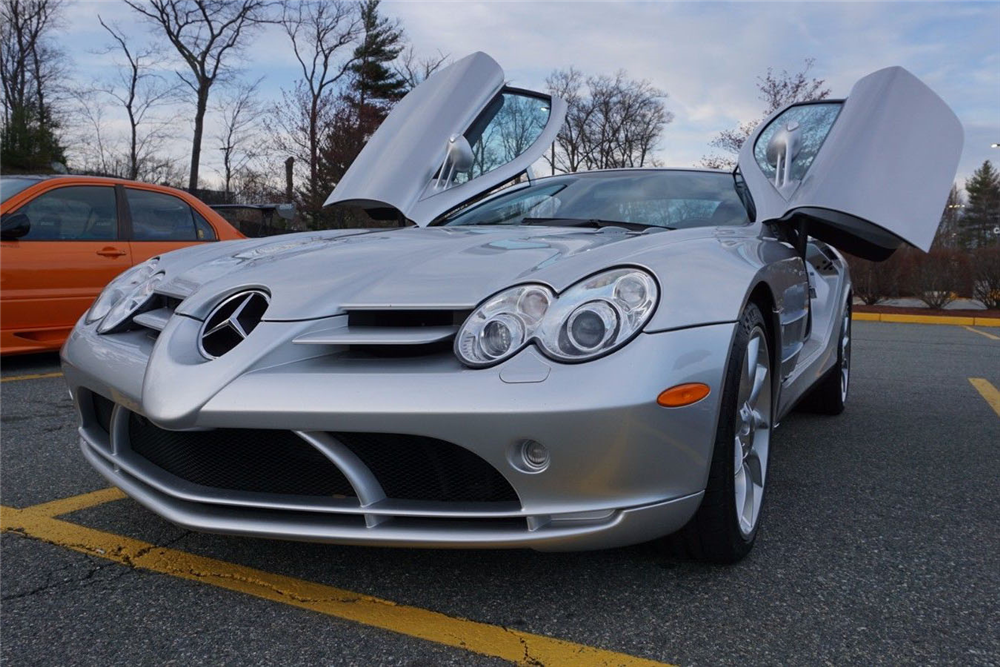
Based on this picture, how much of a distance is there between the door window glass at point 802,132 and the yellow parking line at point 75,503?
8.29ft

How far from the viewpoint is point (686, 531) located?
1990 millimetres

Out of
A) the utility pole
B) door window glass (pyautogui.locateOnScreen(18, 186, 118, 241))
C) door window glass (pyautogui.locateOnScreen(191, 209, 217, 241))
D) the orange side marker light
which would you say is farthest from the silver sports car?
the utility pole

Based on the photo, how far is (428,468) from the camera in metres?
1.80

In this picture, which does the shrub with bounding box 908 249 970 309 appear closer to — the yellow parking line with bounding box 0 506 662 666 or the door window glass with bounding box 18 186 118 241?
the door window glass with bounding box 18 186 118 241

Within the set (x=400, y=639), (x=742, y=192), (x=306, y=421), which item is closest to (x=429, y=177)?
(x=742, y=192)

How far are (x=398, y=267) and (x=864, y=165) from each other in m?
1.67

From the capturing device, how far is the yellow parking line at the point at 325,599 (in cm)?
167

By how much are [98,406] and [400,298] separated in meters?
1.05

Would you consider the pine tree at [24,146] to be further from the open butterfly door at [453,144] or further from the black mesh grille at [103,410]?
the black mesh grille at [103,410]

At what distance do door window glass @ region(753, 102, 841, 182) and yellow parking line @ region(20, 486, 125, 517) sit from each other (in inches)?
99.4

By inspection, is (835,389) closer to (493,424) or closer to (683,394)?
(683,394)

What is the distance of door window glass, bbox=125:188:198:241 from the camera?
5.79 m

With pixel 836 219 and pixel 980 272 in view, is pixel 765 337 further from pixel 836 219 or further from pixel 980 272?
pixel 980 272

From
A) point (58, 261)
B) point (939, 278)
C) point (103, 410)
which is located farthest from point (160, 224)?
point (939, 278)
